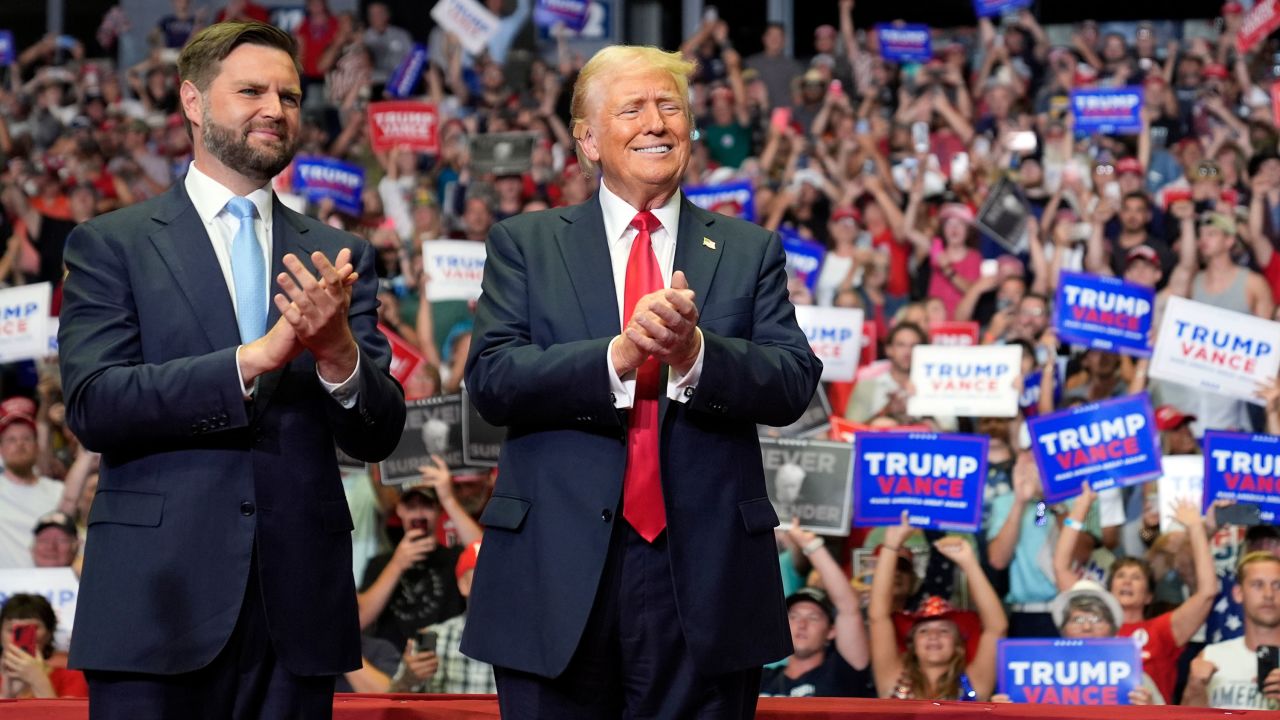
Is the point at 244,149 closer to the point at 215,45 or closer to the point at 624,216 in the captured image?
the point at 215,45

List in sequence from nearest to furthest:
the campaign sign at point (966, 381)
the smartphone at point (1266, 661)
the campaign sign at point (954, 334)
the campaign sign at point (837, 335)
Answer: the smartphone at point (1266, 661), the campaign sign at point (966, 381), the campaign sign at point (837, 335), the campaign sign at point (954, 334)

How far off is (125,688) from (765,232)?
107 cm

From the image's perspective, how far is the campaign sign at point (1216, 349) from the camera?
633cm

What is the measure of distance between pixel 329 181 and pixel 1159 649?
514 centimetres

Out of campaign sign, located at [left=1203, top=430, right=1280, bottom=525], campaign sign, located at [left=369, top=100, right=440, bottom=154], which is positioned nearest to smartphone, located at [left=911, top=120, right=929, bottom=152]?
campaign sign, located at [left=369, top=100, right=440, bottom=154]

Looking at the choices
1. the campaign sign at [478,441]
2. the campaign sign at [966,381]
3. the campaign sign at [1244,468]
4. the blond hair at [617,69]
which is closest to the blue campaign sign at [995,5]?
the campaign sign at [966,381]

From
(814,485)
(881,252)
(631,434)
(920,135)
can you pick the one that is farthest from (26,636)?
(920,135)

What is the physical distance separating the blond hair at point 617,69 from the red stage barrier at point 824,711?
129 cm

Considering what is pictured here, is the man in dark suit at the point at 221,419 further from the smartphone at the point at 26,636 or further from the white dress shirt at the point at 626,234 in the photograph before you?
the smartphone at the point at 26,636

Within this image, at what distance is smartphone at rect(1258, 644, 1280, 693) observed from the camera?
16.5 ft

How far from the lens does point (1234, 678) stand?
5.16 meters

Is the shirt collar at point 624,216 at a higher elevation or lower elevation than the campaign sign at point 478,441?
higher

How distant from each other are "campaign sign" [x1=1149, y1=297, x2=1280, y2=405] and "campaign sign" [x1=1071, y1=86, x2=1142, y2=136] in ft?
10.5

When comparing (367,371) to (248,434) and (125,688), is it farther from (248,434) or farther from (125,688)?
(125,688)
